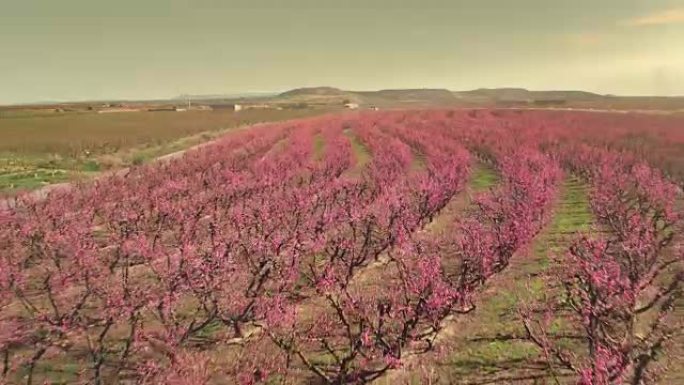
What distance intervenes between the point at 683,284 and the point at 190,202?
656 inches

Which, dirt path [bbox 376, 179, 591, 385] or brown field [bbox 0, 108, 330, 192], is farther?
brown field [bbox 0, 108, 330, 192]

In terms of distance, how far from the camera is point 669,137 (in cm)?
4450

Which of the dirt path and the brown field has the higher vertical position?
the brown field

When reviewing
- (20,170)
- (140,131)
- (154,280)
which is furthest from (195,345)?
(140,131)

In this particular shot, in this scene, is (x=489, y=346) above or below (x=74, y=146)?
below

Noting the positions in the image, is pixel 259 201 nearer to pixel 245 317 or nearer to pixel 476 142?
pixel 245 317

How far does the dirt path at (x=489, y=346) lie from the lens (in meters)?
11.5

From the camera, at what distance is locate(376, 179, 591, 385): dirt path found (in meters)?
11.5

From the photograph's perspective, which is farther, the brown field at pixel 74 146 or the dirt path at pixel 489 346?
the brown field at pixel 74 146

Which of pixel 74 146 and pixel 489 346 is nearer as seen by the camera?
pixel 489 346

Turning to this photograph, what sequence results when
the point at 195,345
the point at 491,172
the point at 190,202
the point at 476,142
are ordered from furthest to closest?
the point at 476,142 → the point at 491,172 → the point at 190,202 → the point at 195,345

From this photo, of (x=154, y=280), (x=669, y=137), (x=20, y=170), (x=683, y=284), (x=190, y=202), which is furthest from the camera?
(x=669, y=137)

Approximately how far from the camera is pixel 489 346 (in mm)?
12859

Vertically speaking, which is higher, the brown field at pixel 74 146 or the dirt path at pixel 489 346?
the brown field at pixel 74 146
